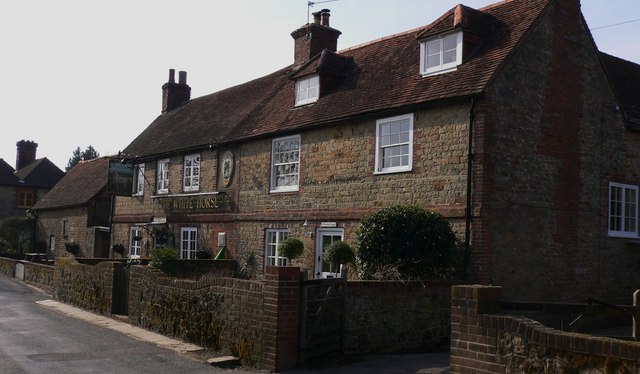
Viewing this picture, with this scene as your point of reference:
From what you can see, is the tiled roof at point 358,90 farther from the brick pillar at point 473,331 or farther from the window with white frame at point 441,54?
the brick pillar at point 473,331

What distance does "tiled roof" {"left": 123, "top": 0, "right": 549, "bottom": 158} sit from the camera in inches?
595

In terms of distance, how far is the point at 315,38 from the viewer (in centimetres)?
2247

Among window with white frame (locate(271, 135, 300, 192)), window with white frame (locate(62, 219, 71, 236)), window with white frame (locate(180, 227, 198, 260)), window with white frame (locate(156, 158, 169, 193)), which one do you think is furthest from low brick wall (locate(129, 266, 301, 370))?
window with white frame (locate(62, 219, 71, 236))

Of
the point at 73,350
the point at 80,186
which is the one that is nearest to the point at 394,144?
the point at 73,350

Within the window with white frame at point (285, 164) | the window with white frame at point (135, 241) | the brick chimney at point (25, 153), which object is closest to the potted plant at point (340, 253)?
the window with white frame at point (285, 164)

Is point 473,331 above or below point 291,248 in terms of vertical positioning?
below

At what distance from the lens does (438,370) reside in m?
9.95

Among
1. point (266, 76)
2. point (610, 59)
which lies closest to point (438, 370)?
point (610, 59)

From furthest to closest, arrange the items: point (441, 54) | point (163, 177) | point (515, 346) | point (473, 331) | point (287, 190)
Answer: point (163, 177)
point (287, 190)
point (441, 54)
point (473, 331)
point (515, 346)

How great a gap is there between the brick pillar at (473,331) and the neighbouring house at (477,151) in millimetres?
6413

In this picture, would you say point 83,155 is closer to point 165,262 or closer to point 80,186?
point 80,186

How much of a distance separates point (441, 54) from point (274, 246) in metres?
7.77

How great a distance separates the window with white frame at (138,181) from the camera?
28.4 meters

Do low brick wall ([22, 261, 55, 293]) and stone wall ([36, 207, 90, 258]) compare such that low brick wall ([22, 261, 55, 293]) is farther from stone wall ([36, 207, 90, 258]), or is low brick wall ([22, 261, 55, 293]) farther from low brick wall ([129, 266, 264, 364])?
low brick wall ([129, 266, 264, 364])
